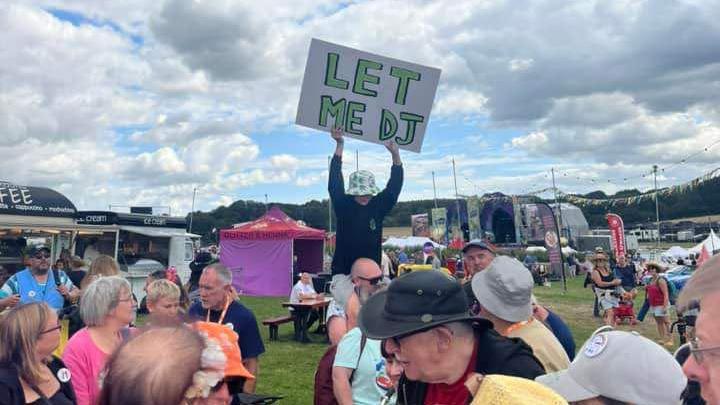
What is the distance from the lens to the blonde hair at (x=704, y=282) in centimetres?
136

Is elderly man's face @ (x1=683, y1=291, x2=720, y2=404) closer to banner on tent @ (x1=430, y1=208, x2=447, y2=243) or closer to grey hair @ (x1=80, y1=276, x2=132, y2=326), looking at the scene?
grey hair @ (x1=80, y1=276, x2=132, y2=326)

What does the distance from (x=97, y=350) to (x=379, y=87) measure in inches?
103

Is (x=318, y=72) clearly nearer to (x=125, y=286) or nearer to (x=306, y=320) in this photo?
(x=125, y=286)

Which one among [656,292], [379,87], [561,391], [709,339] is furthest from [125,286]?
[656,292]

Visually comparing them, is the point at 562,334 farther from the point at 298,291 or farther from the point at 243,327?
the point at 298,291

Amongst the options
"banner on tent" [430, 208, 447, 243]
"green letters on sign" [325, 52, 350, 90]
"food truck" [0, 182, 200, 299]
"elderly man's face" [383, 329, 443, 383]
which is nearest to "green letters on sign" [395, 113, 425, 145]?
"green letters on sign" [325, 52, 350, 90]

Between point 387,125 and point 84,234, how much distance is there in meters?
13.2

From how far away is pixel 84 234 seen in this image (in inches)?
585

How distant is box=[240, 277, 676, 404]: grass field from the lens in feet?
24.2

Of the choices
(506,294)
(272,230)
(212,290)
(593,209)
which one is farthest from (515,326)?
(593,209)

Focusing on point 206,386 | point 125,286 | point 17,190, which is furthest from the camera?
point 17,190

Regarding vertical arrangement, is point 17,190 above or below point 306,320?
above

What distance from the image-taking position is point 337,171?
13.1ft

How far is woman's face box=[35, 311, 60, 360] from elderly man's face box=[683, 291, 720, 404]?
3.00 meters
